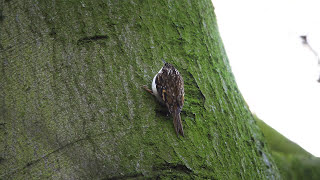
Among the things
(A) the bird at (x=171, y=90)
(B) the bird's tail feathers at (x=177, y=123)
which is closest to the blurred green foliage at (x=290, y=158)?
(A) the bird at (x=171, y=90)

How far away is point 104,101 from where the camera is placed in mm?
1761

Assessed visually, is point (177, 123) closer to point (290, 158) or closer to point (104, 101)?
point (104, 101)

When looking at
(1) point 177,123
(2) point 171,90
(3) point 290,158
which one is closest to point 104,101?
(1) point 177,123

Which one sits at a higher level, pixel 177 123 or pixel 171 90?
pixel 171 90

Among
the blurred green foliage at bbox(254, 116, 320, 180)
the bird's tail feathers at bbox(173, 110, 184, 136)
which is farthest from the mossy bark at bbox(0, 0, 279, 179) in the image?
the blurred green foliage at bbox(254, 116, 320, 180)

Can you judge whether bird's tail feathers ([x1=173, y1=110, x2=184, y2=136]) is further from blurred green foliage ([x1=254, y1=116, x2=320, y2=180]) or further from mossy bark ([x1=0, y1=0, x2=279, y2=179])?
blurred green foliage ([x1=254, y1=116, x2=320, y2=180])

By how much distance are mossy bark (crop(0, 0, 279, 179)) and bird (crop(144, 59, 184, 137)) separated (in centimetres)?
5

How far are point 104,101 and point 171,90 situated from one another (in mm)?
687

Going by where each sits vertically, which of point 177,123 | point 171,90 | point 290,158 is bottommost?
point 290,158

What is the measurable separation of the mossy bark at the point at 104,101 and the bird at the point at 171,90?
5 cm

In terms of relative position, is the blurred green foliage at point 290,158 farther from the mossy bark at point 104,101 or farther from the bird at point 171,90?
the bird at point 171,90

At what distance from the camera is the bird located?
75.0 inches

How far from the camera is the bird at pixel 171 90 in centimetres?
191

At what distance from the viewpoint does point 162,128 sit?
182 cm
